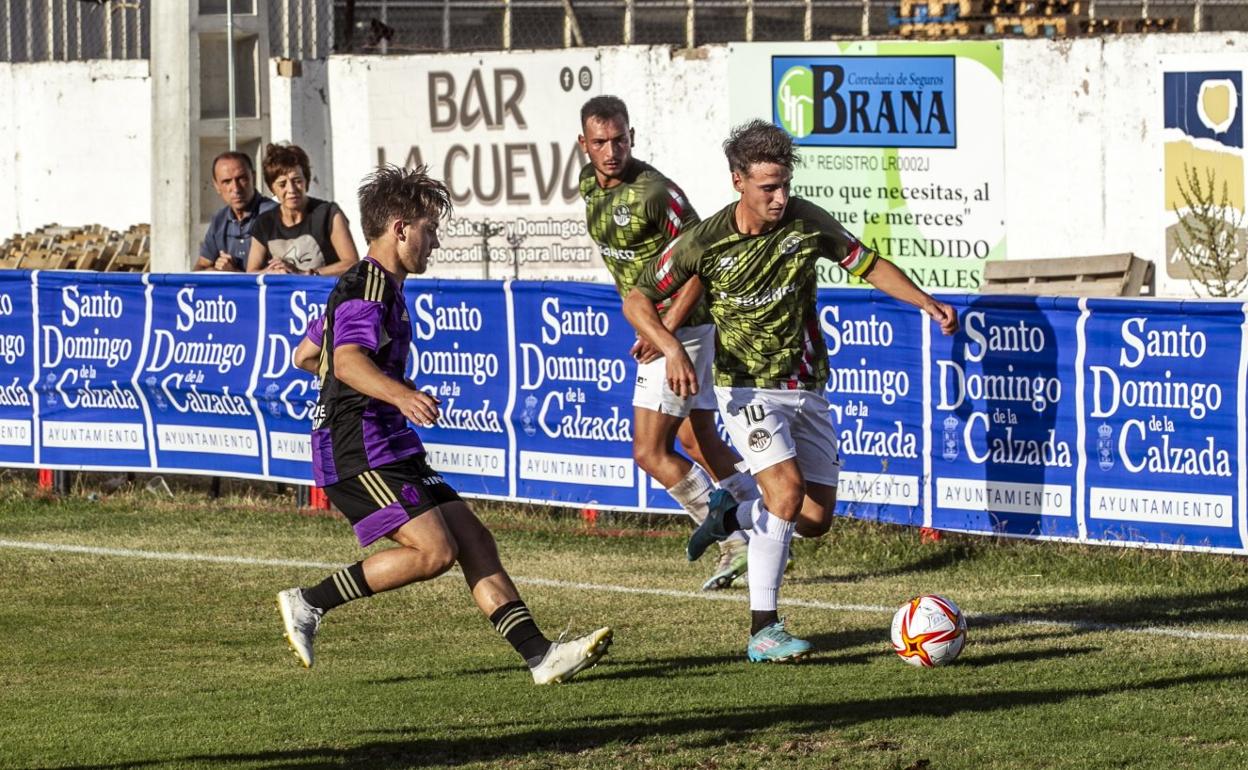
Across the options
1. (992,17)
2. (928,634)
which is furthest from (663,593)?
(992,17)

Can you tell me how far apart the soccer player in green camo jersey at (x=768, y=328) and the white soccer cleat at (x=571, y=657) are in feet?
4.31

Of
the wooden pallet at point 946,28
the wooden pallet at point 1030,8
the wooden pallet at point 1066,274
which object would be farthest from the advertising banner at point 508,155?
the wooden pallet at point 1030,8

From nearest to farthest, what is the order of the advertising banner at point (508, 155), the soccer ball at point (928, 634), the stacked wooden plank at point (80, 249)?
the soccer ball at point (928, 634)
the advertising banner at point (508, 155)
the stacked wooden plank at point (80, 249)

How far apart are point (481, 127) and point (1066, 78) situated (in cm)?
622

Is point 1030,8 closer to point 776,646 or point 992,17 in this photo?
point 992,17

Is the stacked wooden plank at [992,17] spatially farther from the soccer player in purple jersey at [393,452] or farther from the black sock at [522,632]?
the black sock at [522,632]

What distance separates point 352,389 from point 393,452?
28cm

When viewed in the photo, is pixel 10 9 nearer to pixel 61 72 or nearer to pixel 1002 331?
pixel 61 72

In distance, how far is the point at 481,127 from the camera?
21312 mm

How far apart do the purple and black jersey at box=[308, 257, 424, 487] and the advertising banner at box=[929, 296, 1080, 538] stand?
462cm

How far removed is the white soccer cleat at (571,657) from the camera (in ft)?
24.0

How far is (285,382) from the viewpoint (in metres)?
13.6

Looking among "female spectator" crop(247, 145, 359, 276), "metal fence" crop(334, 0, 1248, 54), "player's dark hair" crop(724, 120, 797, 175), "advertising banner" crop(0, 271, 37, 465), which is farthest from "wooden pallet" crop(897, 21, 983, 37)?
"player's dark hair" crop(724, 120, 797, 175)

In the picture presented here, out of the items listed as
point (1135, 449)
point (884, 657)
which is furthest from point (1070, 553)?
point (884, 657)
